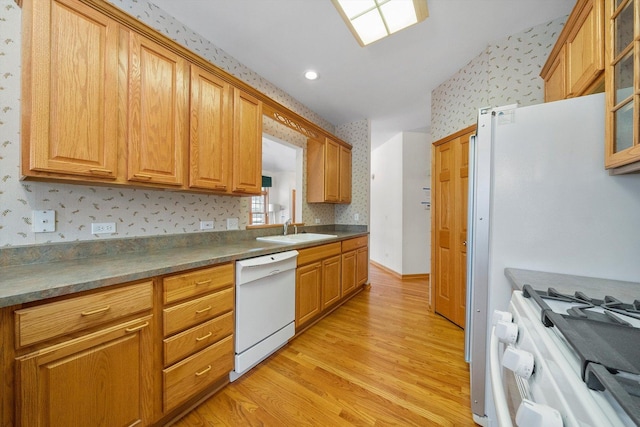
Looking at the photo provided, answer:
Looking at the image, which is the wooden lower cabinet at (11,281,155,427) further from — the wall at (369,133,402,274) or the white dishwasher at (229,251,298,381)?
the wall at (369,133,402,274)

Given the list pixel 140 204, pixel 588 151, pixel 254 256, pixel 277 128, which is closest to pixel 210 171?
pixel 140 204

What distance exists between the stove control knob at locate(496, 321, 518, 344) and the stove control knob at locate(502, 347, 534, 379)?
0.15 metres

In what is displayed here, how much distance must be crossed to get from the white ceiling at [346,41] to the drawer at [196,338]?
2.21 metres

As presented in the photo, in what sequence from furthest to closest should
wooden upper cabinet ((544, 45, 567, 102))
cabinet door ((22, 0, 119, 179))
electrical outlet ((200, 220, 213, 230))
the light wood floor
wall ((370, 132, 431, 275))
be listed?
wall ((370, 132, 431, 275))
electrical outlet ((200, 220, 213, 230))
wooden upper cabinet ((544, 45, 567, 102))
the light wood floor
cabinet door ((22, 0, 119, 179))

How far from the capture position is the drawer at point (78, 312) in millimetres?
789

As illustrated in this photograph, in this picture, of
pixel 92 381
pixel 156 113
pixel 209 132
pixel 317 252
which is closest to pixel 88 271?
pixel 92 381

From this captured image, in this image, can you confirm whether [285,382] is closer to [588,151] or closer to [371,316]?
[371,316]

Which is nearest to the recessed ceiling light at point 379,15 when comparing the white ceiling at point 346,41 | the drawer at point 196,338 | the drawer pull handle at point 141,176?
the white ceiling at point 346,41

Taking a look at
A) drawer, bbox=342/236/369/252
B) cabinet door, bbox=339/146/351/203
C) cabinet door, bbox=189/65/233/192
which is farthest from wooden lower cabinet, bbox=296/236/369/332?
cabinet door, bbox=189/65/233/192

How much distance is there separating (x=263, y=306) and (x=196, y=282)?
0.58 meters

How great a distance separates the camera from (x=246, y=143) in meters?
1.94

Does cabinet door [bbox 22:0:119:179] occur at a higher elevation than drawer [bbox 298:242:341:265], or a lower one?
higher

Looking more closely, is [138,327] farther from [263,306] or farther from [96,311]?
[263,306]

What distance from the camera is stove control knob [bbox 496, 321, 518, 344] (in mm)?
647
